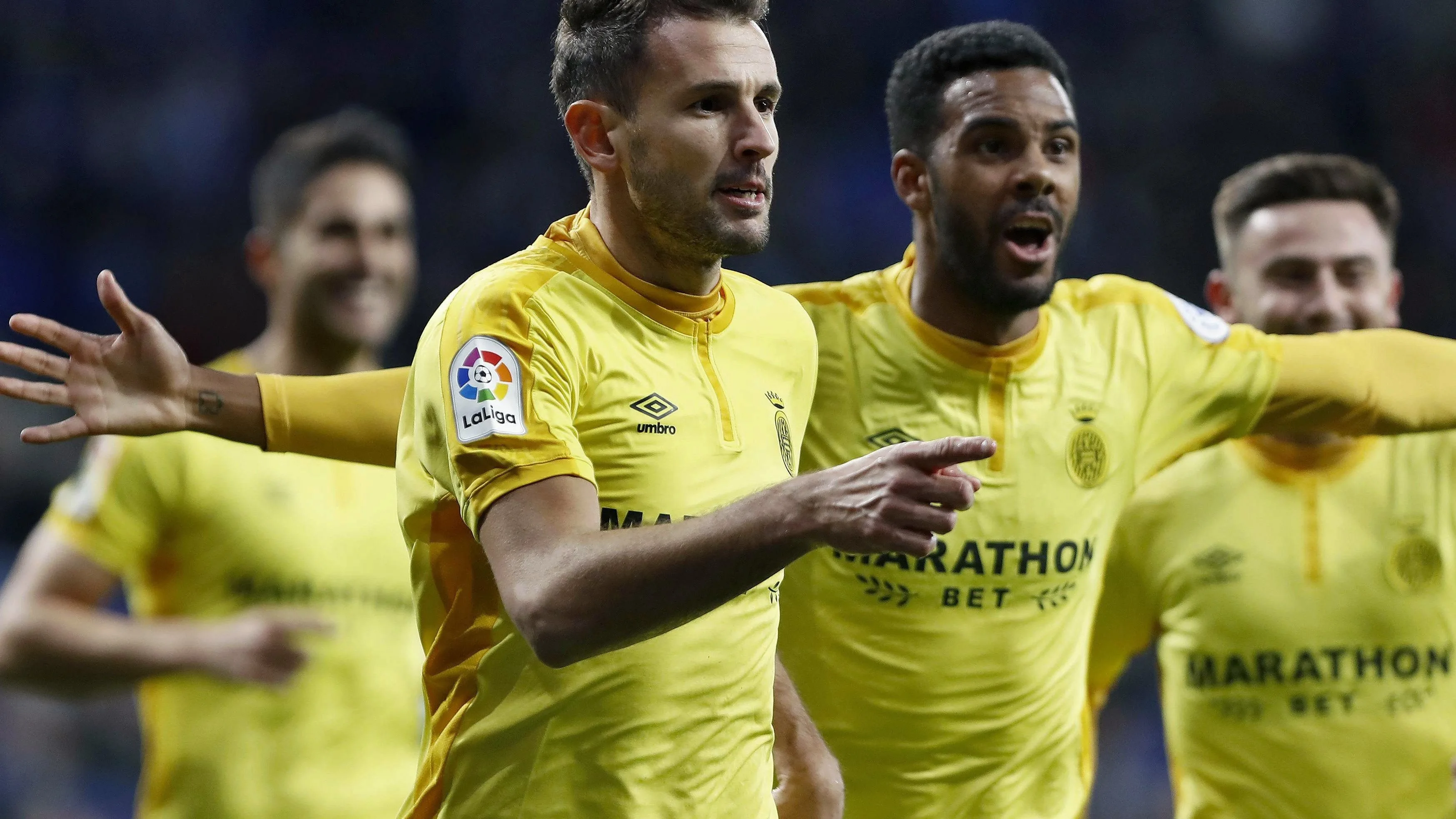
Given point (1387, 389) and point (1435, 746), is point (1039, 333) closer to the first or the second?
point (1387, 389)

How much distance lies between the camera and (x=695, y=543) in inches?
92.6

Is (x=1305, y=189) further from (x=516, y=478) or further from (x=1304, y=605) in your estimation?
(x=516, y=478)

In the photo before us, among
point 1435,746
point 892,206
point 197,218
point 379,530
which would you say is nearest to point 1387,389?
point 1435,746

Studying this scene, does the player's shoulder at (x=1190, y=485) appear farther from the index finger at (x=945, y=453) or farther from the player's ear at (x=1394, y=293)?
the index finger at (x=945, y=453)

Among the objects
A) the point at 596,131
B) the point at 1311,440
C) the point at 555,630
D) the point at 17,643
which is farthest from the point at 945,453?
the point at 17,643

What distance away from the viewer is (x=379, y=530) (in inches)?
195

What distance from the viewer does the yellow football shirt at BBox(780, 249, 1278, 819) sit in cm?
377

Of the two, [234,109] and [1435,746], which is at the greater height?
[234,109]

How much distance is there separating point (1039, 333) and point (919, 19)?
8139 millimetres

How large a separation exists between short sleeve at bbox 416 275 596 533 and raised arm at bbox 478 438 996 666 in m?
0.07

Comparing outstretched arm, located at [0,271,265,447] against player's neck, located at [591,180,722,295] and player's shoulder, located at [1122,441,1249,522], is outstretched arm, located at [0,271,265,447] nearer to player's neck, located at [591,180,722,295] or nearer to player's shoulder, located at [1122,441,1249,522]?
player's neck, located at [591,180,722,295]

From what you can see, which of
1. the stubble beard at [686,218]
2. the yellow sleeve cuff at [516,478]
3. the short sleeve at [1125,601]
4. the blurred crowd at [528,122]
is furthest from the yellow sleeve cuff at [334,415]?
the blurred crowd at [528,122]

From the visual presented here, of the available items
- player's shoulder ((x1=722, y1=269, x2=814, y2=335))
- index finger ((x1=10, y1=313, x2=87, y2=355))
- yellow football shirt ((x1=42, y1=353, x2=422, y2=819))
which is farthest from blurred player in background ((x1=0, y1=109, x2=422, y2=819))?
player's shoulder ((x1=722, y1=269, x2=814, y2=335))

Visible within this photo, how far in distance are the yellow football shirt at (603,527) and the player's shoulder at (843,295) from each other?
41.1 inches
